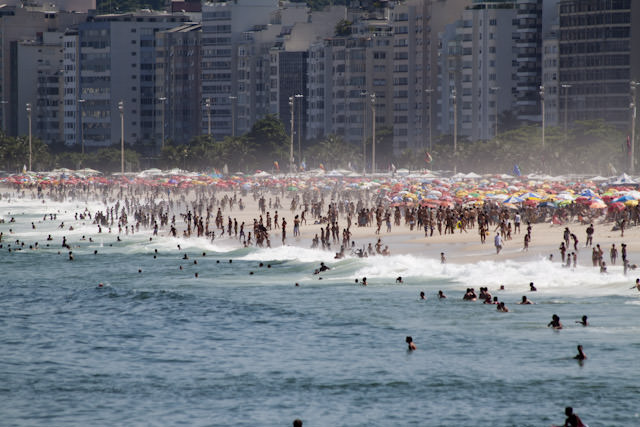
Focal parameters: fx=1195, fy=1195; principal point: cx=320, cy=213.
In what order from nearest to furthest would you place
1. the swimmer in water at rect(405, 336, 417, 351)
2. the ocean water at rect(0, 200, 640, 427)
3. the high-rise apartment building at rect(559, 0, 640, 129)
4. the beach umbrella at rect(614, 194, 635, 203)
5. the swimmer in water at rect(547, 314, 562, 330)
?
1. the ocean water at rect(0, 200, 640, 427)
2. the swimmer in water at rect(405, 336, 417, 351)
3. the swimmer in water at rect(547, 314, 562, 330)
4. the beach umbrella at rect(614, 194, 635, 203)
5. the high-rise apartment building at rect(559, 0, 640, 129)

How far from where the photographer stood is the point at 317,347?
42.1m

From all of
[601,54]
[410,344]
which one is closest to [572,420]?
[410,344]

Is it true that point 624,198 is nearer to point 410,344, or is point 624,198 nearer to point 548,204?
point 548,204

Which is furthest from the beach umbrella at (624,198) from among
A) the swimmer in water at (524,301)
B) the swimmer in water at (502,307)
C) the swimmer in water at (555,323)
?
the swimmer in water at (555,323)

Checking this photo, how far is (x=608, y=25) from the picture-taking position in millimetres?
188750

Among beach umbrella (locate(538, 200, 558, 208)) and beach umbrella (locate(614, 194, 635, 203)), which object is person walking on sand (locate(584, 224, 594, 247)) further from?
beach umbrella (locate(538, 200, 558, 208))

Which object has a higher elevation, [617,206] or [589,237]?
[617,206]

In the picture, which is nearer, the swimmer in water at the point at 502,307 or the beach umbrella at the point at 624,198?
the swimmer in water at the point at 502,307

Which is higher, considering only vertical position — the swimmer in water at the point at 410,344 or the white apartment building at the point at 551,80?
the white apartment building at the point at 551,80

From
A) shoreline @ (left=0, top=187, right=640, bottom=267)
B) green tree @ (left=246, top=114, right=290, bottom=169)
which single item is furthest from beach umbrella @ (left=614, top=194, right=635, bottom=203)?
green tree @ (left=246, top=114, right=290, bottom=169)

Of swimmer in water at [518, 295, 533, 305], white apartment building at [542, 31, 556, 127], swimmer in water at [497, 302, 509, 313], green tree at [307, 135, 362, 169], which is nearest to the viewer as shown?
swimmer in water at [497, 302, 509, 313]

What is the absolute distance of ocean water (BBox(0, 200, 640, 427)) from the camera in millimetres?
33438

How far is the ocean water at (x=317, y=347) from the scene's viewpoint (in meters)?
33.4

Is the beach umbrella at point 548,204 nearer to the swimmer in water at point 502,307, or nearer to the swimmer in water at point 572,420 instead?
the swimmer in water at point 502,307
